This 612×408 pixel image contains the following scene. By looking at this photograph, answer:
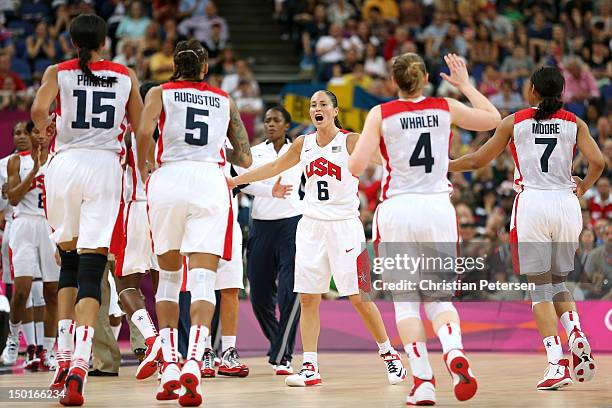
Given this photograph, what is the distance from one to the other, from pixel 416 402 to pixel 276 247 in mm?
4043

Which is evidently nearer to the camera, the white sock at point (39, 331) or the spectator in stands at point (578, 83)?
the white sock at point (39, 331)

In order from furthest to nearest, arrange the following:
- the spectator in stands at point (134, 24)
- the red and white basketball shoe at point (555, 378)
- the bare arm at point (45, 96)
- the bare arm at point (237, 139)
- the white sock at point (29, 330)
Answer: the spectator in stands at point (134, 24)
the white sock at point (29, 330)
the red and white basketball shoe at point (555, 378)
the bare arm at point (237, 139)
the bare arm at point (45, 96)

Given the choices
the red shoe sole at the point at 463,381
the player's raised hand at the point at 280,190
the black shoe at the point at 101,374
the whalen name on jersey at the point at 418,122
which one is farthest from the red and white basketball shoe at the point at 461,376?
the black shoe at the point at 101,374

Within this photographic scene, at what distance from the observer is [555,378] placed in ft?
29.2

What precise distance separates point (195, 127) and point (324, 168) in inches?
77.2

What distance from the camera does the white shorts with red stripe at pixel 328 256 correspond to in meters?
9.72

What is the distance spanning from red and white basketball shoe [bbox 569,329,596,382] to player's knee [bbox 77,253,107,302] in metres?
3.97

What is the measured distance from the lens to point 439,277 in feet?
25.4

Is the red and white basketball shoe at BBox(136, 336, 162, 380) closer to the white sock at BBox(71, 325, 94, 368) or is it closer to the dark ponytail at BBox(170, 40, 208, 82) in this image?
the white sock at BBox(71, 325, 94, 368)

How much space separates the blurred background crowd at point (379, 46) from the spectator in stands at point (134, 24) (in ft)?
0.09

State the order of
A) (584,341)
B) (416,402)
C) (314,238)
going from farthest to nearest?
(314,238)
(584,341)
(416,402)

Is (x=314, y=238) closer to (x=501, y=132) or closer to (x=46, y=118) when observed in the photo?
(x=501, y=132)

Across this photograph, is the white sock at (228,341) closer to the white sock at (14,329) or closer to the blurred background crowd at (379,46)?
the white sock at (14,329)

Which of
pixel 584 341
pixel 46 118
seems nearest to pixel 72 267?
pixel 46 118
